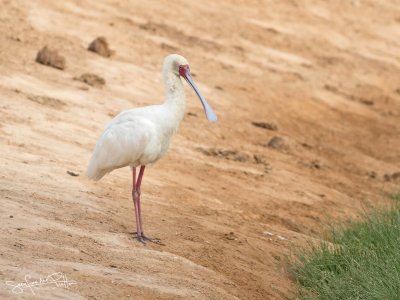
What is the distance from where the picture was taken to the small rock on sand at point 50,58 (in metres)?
11.3

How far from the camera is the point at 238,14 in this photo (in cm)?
1848

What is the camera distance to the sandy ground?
17.5ft

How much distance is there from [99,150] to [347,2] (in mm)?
17501

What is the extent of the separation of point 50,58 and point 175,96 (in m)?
5.73

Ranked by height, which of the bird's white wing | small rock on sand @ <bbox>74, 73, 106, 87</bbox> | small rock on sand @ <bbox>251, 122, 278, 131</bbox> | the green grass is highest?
the bird's white wing

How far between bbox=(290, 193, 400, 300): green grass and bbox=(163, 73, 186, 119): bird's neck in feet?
5.22

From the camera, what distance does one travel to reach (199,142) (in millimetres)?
10336

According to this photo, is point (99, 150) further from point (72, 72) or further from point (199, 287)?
A: point (72, 72)

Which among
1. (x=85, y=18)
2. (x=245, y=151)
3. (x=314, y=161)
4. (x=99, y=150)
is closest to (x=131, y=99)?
(x=245, y=151)

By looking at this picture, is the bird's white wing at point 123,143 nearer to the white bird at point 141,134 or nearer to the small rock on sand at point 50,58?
the white bird at point 141,134

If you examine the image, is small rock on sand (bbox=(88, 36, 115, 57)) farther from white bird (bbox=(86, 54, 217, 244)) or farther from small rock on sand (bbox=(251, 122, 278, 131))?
white bird (bbox=(86, 54, 217, 244))

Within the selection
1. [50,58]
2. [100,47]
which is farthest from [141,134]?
[100,47]

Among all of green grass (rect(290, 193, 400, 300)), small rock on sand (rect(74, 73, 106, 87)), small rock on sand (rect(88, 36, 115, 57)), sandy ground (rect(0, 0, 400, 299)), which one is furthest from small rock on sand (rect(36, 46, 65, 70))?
green grass (rect(290, 193, 400, 300))

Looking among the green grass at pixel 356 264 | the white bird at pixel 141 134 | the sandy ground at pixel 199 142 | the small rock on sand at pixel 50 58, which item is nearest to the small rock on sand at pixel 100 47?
the sandy ground at pixel 199 142
